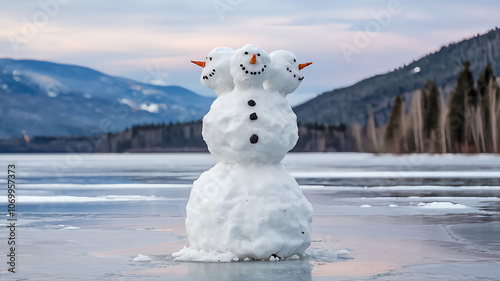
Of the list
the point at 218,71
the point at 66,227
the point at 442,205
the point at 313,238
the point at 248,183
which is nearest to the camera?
the point at 248,183

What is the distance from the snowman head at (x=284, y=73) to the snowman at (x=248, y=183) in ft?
0.71

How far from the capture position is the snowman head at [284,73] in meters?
12.5

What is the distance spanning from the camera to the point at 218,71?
1248 centimetres

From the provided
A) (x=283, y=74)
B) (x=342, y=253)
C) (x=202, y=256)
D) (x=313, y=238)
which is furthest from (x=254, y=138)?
(x=313, y=238)

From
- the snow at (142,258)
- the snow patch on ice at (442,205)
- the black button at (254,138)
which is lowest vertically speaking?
the snow at (142,258)

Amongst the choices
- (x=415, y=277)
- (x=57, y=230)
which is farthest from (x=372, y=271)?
(x=57, y=230)

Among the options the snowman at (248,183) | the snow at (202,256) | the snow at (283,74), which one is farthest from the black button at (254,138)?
the snow at (202,256)

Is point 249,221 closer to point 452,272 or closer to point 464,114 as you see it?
point 452,272

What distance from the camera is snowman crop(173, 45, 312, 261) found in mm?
11742

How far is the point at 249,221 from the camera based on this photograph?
1170 centimetres

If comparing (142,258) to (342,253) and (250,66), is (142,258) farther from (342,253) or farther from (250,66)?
(250,66)

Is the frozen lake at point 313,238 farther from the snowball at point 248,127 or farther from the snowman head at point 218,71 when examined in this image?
the snowman head at point 218,71

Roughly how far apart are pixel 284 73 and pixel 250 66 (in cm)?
69

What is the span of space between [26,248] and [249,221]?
407cm
